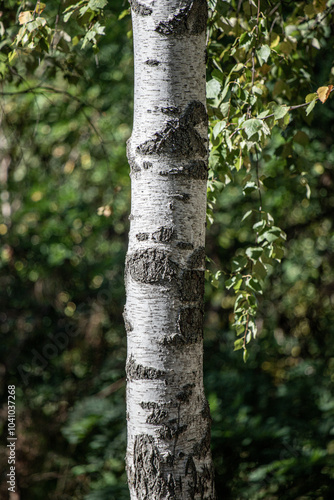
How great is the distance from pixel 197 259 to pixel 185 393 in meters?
0.34

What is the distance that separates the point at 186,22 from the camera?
47.3 inches

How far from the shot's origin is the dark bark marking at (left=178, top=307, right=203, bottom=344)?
1.21m

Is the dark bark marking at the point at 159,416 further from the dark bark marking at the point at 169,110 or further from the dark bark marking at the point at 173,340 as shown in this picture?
the dark bark marking at the point at 169,110

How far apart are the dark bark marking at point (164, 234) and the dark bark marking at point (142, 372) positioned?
1.05ft

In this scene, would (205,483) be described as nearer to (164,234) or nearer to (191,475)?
(191,475)

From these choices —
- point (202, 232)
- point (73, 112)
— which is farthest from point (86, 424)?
point (73, 112)

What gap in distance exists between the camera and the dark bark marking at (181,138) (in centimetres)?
120

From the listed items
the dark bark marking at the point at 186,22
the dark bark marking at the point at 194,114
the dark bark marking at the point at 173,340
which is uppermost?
the dark bark marking at the point at 186,22

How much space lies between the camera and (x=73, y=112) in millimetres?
3992

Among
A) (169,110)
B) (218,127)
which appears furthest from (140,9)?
(218,127)

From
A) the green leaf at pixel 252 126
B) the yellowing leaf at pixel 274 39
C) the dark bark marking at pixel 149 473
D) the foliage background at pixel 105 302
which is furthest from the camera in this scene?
the foliage background at pixel 105 302

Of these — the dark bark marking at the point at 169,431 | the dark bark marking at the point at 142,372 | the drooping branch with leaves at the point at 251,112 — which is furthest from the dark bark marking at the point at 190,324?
the drooping branch with leaves at the point at 251,112

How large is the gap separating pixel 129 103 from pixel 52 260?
4.42 ft

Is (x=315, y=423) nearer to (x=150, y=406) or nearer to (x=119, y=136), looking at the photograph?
(x=150, y=406)
